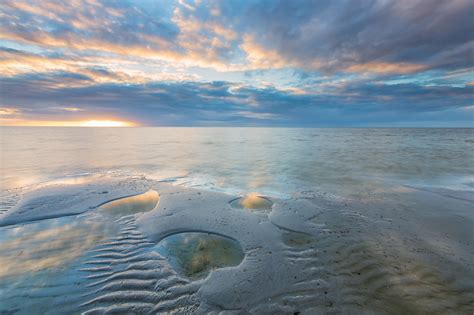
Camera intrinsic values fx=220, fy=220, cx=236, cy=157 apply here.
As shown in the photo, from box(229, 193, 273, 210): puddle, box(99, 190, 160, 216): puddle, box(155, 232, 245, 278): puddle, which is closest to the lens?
box(155, 232, 245, 278): puddle

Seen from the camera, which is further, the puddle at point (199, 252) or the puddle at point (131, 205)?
the puddle at point (131, 205)

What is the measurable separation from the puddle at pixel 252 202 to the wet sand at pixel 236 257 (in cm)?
8

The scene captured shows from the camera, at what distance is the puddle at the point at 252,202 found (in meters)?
10.3

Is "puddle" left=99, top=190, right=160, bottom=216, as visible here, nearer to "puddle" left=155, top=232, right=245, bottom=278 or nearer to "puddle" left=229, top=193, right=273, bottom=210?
"puddle" left=155, top=232, right=245, bottom=278

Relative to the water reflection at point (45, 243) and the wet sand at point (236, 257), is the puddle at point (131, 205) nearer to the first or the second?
the wet sand at point (236, 257)

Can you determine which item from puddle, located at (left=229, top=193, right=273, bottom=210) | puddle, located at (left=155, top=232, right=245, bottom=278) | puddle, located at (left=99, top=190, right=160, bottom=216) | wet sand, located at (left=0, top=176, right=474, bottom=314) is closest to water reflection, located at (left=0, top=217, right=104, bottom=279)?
wet sand, located at (left=0, top=176, right=474, bottom=314)

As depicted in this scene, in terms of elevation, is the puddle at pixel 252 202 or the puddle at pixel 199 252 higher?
the puddle at pixel 252 202

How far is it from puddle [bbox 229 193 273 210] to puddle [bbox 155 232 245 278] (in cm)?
320

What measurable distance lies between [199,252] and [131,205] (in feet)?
18.3

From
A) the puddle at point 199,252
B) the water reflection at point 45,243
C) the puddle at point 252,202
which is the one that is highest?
the puddle at point 252,202

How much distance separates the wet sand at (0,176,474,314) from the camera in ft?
14.8

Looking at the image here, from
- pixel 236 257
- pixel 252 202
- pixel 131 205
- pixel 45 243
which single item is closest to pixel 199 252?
pixel 236 257

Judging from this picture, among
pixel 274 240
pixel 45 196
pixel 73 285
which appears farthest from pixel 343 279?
pixel 45 196

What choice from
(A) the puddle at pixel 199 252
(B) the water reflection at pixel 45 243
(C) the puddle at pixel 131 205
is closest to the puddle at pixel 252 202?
(A) the puddle at pixel 199 252
